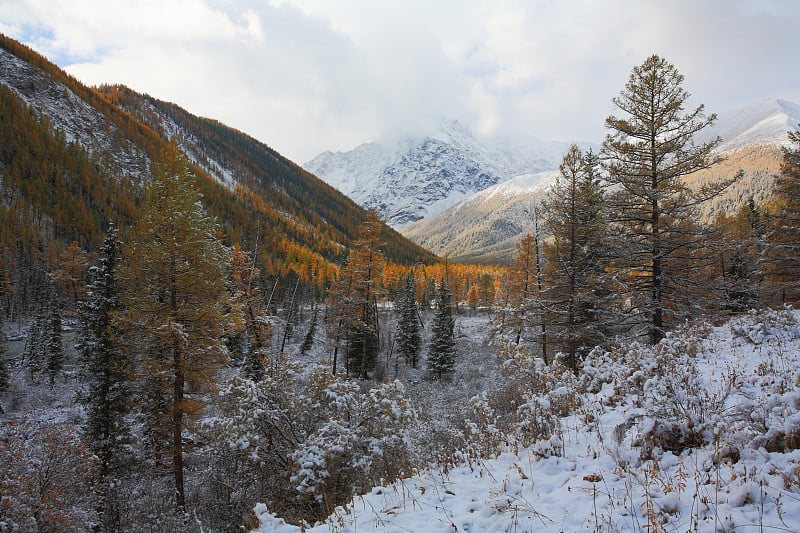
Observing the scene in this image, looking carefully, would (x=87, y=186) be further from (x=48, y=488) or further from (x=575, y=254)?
(x=575, y=254)

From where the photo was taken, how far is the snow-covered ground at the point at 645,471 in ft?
9.73

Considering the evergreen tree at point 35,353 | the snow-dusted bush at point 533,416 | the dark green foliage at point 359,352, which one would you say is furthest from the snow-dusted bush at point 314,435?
the evergreen tree at point 35,353

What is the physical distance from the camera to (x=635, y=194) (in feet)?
40.1

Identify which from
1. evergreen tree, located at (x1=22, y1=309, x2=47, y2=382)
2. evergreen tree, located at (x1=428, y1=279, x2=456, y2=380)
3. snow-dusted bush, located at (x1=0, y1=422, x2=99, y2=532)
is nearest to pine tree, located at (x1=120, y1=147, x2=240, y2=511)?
snow-dusted bush, located at (x1=0, y1=422, x2=99, y2=532)

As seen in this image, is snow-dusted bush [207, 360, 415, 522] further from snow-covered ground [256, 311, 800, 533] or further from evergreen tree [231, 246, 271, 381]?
evergreen tree [231, 246, 271, 381]

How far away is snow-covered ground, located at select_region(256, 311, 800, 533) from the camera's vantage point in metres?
2.97

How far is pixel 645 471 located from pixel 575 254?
539 inches

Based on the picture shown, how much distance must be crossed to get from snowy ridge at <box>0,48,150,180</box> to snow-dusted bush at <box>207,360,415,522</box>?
14639cm

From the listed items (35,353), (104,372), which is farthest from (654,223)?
(35,353)

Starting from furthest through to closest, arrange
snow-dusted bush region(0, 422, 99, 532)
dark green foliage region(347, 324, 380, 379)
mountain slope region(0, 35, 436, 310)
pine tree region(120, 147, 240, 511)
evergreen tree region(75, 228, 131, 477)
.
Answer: mountain slope region(0, 35, 436, 310) < dark green foliage region(347, 324, 380, 379) < evergreen tree region(75, 228, 131, 477) < pine tree region(120, 147, 240, 511) < snow-dusted bush region(0, 422, 99, 532)

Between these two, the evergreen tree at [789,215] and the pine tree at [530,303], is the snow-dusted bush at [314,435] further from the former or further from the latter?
the evergreen tree at [789,215]

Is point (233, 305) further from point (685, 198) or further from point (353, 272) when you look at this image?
point (685, 198)

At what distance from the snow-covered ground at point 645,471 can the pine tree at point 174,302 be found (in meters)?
8.71

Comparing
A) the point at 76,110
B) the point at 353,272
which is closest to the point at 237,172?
the point at 76,110
